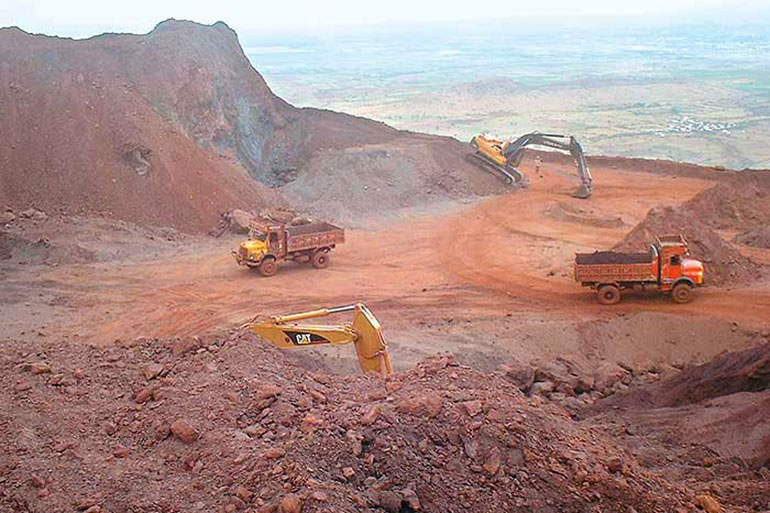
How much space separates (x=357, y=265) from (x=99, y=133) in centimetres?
1027

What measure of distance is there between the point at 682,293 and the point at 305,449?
13367mm

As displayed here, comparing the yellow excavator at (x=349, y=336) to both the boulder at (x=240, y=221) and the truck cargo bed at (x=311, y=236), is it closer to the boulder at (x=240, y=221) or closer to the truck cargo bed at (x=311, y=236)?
the truck cargo bed at (x=311, y=236)

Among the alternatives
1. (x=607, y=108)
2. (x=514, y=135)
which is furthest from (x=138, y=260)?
(x=607, y=108)

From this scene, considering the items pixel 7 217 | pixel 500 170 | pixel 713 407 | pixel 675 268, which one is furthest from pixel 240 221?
pixel 713 407

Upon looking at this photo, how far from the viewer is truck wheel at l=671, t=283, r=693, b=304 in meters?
18.9

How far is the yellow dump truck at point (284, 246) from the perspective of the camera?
21.4m

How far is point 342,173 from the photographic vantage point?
104 feet

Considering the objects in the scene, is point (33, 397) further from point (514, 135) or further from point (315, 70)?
point (315, 70)

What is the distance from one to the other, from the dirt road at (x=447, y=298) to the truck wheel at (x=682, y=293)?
0.28 metres

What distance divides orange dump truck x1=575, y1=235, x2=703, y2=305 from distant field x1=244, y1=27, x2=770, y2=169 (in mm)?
24036

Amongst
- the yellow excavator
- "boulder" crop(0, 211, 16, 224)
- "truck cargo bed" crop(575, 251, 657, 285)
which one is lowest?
"boulder" crop(0, 211, 16, 224)

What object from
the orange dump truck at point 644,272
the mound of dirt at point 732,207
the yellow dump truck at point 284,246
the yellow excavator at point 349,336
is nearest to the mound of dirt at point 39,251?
the yellow dump truck at point 284,246

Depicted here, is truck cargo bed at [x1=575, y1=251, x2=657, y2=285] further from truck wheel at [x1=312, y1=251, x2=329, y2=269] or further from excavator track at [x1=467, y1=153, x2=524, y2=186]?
excavator track at [x1=467, y1=153, x2=524, y2=186]

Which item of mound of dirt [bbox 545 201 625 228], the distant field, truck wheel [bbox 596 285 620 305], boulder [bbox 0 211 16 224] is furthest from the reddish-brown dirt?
the distant field
